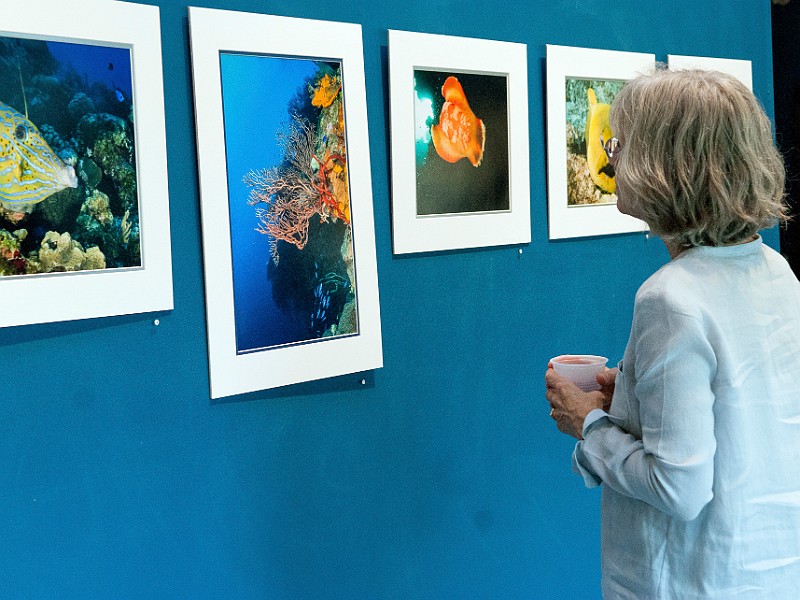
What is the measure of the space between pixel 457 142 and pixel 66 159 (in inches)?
44.9

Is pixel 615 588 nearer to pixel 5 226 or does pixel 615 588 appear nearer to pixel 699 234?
pixel 699 234

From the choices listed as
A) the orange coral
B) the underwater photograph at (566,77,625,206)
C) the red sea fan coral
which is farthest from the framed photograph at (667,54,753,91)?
the red sea fan coral

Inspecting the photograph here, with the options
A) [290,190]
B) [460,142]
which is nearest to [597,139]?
[460,142]

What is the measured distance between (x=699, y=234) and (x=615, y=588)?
0.68 metres

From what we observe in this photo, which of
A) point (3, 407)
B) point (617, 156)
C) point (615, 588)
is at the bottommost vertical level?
point (615, 588)

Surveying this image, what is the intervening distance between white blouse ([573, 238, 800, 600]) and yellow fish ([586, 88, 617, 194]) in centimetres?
135

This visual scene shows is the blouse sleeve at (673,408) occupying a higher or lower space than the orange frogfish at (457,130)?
lower

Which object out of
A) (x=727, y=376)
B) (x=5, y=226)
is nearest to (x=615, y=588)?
(x=727, y=376)

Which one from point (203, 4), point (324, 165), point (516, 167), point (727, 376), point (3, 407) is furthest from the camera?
point (516, 167)

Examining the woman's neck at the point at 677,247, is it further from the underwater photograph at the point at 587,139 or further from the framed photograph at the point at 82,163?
the underwater photograph at the point at 587,139

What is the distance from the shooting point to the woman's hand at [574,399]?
1.72 metres

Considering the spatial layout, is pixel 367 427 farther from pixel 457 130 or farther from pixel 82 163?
pixel 82 163

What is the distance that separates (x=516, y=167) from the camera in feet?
8.75

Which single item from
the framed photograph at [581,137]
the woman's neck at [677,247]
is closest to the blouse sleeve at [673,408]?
the woman's neck at [677,247]
